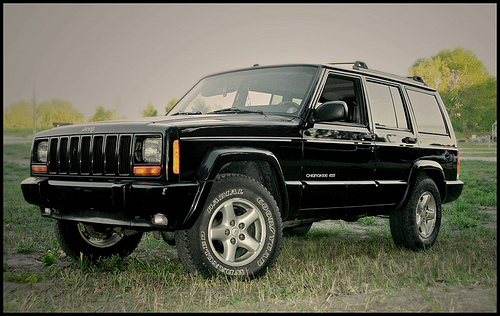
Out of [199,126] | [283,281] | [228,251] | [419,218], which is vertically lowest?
[283,281]

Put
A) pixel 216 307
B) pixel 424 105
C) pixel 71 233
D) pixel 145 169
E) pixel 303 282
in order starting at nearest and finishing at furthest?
pixel 216 307
pixel 145 169
pixel 303 282
pixel 71 233
pixel 424 105

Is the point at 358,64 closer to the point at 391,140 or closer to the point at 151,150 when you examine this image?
the point at 391,140

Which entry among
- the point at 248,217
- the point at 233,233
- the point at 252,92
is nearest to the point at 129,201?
the point at 233,233

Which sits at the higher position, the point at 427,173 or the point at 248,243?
the point at 427,173

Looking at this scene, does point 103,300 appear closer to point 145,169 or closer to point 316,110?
point 145,169

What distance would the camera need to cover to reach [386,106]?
251 inches

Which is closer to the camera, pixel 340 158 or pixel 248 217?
pixel 248 217

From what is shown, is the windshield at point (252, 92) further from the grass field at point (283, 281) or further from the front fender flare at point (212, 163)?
the grass field at point (283, 281)

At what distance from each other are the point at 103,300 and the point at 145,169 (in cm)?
107

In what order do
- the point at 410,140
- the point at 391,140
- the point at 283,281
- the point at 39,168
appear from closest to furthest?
the point at 283,281 < the point at 39,168 < the point at 391,140 < the point at 410,140

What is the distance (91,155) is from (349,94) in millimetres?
3089

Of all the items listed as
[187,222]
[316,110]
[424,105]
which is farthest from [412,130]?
[187,222]

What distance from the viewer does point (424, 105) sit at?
715 centimetres

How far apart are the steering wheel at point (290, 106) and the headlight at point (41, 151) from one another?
236cm
